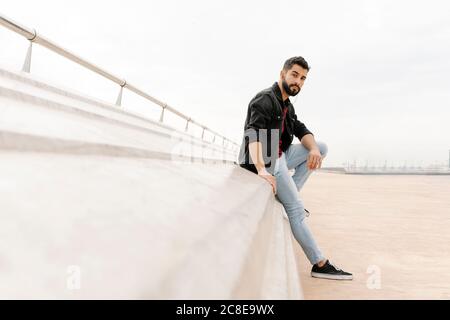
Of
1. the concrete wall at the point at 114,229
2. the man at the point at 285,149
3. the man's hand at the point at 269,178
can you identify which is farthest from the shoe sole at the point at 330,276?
the concrete wall at the point at 114,229

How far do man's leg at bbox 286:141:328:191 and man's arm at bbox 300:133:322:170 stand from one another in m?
0.06

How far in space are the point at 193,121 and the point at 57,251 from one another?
623 cm

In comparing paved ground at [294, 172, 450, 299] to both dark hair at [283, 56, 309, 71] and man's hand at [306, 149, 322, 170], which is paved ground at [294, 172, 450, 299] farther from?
dark hair at [283, 56, 309, 71]

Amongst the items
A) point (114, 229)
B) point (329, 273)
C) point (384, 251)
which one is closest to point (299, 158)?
point (384, 251)

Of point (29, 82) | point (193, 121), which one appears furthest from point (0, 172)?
point (193, 121)

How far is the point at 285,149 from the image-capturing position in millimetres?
3133

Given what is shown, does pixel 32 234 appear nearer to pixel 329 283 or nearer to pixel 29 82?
pixel 29 82

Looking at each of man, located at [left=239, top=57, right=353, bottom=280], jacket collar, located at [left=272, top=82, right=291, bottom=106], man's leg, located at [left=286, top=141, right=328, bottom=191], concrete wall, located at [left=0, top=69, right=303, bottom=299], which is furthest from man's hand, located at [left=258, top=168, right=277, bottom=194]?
man's leg, located at [left=286, top=141, right=328, bottom=191]

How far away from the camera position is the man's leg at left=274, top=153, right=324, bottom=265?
2301 mm

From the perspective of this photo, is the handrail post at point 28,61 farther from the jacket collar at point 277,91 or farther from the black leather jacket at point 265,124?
the jacket collar at point 277,91

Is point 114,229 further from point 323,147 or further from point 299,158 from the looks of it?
point 323,147

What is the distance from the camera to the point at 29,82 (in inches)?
76.3

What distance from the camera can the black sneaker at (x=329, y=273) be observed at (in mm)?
2162

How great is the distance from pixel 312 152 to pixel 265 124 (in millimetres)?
693
